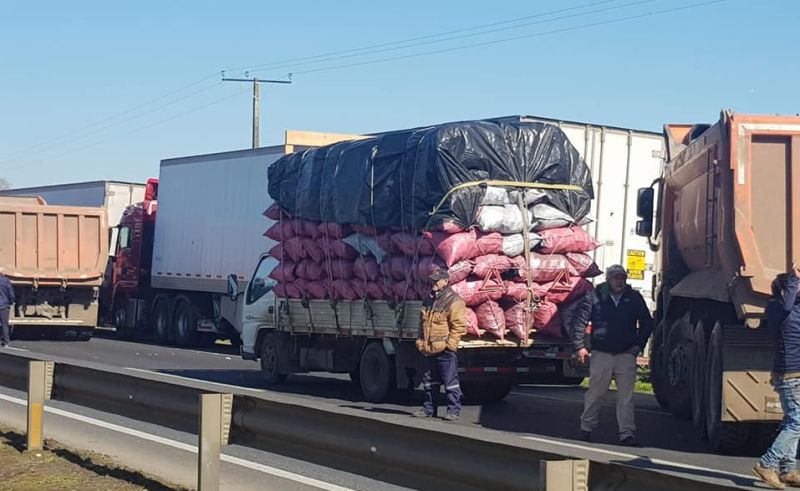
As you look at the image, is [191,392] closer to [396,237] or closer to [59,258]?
[396,237]

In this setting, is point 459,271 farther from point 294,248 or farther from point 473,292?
point 294,248

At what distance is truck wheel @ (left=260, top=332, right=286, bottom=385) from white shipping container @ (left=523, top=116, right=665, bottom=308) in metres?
5.40

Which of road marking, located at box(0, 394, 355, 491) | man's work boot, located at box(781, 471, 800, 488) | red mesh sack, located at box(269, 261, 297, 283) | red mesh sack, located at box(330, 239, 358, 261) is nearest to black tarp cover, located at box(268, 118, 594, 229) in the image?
red mesh sack, located at box(330, 239, 358, 261)

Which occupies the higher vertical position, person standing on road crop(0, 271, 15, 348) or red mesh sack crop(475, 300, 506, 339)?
red mesh sack crop(475, 300, 506, 339)

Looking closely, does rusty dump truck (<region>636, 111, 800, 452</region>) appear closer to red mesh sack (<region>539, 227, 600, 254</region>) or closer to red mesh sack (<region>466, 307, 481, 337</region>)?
red mesh sack (<region>539, 227, 600, 254</region>)

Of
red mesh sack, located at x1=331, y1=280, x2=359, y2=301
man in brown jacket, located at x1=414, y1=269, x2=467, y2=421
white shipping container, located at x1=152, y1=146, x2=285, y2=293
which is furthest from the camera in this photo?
white shipping container, located at x1=152, y1=146, x2=285, y2=293

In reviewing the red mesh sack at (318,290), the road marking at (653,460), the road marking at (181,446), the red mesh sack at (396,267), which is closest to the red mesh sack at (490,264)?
the red mesh sack at (396,267)

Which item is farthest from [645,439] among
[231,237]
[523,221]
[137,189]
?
[137,189]

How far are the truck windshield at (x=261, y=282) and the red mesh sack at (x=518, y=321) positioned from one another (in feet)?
17.9

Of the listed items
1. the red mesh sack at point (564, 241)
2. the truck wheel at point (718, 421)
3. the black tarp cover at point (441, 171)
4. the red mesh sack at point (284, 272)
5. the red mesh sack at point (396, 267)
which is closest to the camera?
the truck wheel at point (718, 421)

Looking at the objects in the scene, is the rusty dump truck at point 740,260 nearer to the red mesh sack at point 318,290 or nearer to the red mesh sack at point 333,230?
the red mesh sack at point 333,230

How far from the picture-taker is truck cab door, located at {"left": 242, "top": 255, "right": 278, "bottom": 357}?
1958cm

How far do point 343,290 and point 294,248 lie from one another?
1.50m

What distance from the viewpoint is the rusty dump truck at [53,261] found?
29.9m
